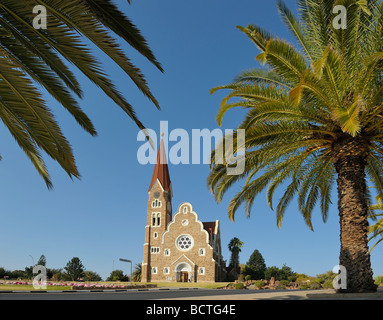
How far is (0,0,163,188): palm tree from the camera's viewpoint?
5.14 m

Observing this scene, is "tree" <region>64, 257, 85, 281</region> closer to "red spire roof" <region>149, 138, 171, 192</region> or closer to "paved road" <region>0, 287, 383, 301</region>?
"red spire roof" <region>149, 138, 171, 192</region>

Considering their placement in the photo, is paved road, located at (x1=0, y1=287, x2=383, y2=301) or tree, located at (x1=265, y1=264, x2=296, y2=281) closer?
paved road, located at (x1=0, y1=287, x2=383, y2=301)

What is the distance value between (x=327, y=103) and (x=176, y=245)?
160ft

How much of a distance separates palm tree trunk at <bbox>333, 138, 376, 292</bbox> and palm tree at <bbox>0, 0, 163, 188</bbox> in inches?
325

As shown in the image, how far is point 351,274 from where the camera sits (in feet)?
35.2

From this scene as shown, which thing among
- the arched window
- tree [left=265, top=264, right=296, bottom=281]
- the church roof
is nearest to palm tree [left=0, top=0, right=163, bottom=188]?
the arched window

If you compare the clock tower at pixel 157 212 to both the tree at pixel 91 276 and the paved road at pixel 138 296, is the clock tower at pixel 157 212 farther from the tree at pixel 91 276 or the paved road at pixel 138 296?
the paved road at pixel 138 296

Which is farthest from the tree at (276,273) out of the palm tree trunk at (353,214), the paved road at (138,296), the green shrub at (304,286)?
the palm tree trunk at (353,214)

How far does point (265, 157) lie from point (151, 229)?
49.0 meters

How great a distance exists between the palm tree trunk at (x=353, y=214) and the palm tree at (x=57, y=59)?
8.26 metres

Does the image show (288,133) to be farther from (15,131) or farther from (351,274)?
(15,131)

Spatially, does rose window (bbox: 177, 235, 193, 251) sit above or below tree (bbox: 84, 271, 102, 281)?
above

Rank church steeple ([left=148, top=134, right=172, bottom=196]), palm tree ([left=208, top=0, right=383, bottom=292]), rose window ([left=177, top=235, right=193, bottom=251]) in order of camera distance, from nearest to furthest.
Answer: palm tree ([left=208, top=0, right=383, bottom=292]) < rose window ([left=177, top=235, right=193, bottom=251]) < church steeple ([left=148, top=134, right=172, bottom=196])

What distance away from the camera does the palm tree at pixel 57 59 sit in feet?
16.9
